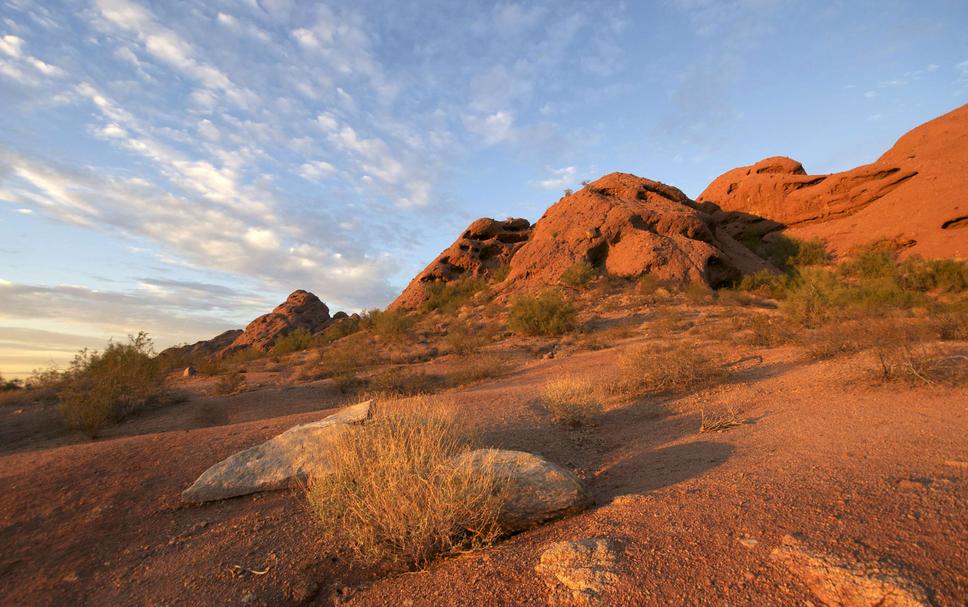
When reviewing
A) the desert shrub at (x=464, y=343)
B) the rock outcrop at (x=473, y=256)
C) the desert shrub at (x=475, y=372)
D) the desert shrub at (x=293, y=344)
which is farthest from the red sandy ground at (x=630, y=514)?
the rock outcrop at (x=473, y=256)

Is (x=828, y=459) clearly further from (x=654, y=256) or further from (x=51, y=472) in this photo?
(x=654, y=256)

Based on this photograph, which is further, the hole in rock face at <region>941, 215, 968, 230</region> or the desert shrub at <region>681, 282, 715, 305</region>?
the hole in rock face at <region>941, 215, 968, 230</region>

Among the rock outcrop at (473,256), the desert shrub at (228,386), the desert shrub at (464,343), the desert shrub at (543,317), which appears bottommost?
the desert shrub at (228,386)

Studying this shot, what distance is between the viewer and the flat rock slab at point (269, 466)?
4621mm

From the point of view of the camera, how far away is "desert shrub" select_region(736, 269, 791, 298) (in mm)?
22022

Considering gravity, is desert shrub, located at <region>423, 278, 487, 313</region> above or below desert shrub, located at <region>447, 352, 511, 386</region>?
above

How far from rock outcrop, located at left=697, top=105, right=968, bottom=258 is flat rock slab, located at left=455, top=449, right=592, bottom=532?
28.3m

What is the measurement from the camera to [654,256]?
22.0m

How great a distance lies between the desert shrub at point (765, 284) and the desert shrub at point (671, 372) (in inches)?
653

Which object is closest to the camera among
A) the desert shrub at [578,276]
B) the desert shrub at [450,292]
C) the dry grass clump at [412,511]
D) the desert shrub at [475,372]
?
the dry grass clump at [412,511]

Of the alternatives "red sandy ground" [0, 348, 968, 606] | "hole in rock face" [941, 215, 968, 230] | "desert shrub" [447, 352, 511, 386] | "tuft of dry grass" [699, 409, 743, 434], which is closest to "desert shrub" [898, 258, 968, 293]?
"hole in rock face" [941, 215, 968, 230]

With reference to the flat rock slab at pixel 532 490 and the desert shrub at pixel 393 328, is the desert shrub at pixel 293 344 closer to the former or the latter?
the desert shrub at pixel 393 328

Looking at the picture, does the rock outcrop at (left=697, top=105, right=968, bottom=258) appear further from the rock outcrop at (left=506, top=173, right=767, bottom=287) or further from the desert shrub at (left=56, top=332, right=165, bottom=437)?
the desert shrub at (left=56, top=332, right=165, bottom=437)

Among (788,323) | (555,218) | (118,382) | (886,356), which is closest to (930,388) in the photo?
(886,356)
